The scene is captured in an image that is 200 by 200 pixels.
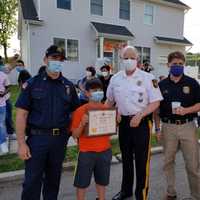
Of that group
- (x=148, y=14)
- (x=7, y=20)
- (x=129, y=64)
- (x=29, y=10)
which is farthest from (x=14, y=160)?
(x=7, y=20)

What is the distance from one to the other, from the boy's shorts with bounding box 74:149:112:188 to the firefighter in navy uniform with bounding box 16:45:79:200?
0.30m

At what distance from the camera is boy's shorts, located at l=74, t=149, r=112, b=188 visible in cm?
346

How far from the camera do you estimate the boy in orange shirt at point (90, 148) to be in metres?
3.35

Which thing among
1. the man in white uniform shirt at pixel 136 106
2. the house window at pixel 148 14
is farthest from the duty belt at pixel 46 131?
the house window at pixel 148 14

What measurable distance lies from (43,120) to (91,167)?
33.5 inches

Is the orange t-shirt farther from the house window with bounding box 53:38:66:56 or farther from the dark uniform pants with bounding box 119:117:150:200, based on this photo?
the house window with bounding box 53:38:66:56

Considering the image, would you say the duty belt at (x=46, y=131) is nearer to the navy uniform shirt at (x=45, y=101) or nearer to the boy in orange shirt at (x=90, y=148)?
the navy uniform shirt at (x=45, y=101)

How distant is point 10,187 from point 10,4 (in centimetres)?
3690

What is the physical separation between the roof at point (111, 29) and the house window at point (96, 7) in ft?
2.42

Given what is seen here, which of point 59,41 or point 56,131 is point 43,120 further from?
point 59,41

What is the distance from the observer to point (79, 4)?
60.7 ft

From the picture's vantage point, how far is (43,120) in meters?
3.09

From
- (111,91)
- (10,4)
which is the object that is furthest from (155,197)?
(10,4)

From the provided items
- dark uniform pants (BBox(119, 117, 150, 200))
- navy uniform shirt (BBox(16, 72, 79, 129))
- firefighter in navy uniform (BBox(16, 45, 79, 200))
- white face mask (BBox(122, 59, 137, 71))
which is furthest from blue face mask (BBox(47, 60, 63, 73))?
dark uniform pants (BBox(119, 117, 150, 200))
